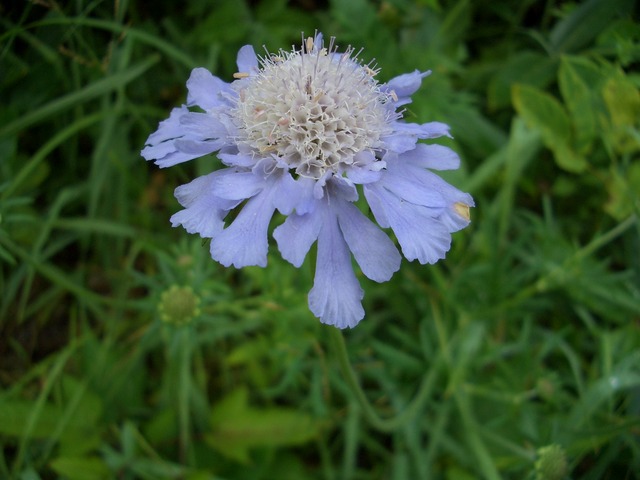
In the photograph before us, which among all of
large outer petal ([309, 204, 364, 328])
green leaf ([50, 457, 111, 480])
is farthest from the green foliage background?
large outer petal ([309, 204, 364, 328])

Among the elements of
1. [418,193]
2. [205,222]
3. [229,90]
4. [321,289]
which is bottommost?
[321,289]

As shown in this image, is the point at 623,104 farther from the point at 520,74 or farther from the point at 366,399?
the point at 366,399

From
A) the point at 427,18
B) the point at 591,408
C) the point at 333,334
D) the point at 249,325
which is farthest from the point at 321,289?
the point at 427,18

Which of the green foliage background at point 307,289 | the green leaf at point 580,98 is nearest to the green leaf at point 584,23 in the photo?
the green foliage background at point 307,289

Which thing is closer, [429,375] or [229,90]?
[229,90]

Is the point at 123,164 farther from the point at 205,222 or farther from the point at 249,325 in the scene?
the point at 205,222

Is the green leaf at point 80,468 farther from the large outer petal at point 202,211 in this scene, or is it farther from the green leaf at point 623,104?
the green leaf at point 623,104

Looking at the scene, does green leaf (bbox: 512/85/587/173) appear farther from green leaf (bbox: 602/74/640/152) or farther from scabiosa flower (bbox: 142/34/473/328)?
scabiosa flower (bbox: 142/34/473/328)
